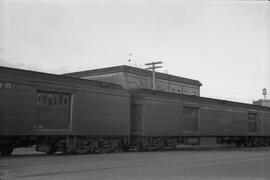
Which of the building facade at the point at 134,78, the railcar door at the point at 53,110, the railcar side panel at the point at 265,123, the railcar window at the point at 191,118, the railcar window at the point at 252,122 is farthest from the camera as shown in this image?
the building facade at the point at 134,78

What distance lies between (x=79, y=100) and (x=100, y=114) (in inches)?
66.0

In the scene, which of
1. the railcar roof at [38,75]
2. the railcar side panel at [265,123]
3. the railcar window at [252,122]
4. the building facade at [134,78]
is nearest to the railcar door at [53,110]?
the railcar roof at [38,75]

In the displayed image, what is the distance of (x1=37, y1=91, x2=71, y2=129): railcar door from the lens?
17500mm

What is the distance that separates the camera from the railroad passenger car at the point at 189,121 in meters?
23.6

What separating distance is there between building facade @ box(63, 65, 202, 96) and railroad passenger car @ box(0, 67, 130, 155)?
26.5 metres

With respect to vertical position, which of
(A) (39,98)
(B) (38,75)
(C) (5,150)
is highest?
(B) (38,75)

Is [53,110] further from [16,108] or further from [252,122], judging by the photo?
[252,122]

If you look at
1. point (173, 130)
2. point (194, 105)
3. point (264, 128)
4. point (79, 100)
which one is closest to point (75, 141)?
point (79, 100)

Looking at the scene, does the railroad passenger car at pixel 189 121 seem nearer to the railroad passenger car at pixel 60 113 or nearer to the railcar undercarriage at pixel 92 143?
the railcar undercarriage at pixel 92 143

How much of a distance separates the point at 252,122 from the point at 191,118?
34.8ft

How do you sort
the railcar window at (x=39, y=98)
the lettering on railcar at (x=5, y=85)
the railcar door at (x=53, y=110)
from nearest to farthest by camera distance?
the lettering on railcar at (x=5, y=85)
the railcar window at (x=39, y=98)
the railcar door at (x=53, y=110)

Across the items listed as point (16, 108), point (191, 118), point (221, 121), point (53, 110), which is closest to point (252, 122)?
point (221, 121)

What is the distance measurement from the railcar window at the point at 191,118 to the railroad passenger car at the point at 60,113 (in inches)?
238

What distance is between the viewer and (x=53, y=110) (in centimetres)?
1814
